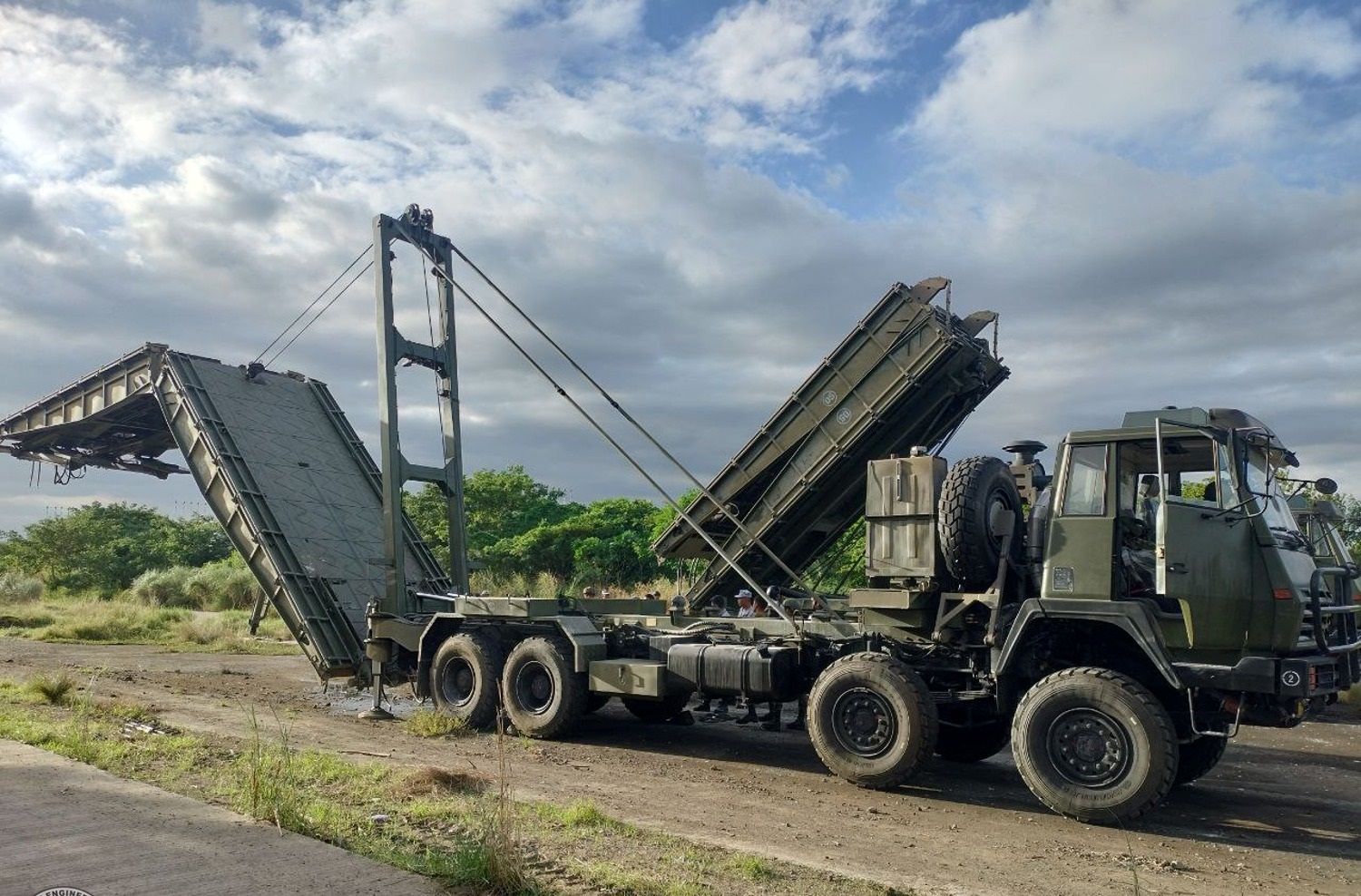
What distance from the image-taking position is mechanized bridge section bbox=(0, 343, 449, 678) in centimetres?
1328

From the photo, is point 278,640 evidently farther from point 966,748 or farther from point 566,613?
point 966,748

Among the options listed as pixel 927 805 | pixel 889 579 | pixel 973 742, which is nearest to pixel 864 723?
pixel 927 805

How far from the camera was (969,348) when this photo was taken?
10.0m

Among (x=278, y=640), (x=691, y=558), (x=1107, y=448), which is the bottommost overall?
Result: (x=278, y=640)

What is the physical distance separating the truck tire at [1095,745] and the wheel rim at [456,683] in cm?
662

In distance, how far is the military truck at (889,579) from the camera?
7.48m

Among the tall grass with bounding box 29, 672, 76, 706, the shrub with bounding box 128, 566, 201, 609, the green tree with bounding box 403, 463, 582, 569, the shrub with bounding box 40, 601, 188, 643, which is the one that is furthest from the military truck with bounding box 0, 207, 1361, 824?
the green tree with bounding box 403, 463, 582, 569

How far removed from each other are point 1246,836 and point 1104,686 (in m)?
1.49

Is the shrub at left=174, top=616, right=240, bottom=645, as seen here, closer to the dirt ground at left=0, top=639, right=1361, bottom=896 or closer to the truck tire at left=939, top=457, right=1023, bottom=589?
the dirt ground at left=0, top=639, right=1361, bottom=896

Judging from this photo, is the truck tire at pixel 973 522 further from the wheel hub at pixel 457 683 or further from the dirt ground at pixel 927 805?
the wheel hub at pixel 457 683

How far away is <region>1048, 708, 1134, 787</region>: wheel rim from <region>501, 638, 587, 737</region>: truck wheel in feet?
16.9

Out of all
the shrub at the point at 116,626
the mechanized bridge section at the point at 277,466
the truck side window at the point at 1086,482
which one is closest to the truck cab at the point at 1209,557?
the truck side window at the point at 1086,482

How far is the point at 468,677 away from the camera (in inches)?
471

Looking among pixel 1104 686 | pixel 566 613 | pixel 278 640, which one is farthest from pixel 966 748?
pixel 278 640
